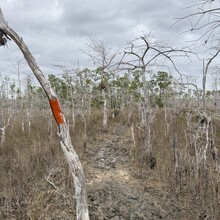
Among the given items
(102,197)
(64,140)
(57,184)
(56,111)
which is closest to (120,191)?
(102,197)

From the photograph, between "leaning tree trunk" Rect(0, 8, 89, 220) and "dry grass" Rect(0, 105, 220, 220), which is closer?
"leaning tree trunk" Rect(0, 8, 89, 220)

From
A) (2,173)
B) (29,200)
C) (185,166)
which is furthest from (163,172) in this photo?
(2,173)

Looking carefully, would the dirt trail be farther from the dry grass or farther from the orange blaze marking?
the orange blaze marking

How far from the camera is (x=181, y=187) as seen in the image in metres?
6.33

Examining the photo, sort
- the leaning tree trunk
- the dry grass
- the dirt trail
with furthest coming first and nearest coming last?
the dirt trail, the dry grass, the leaning tree trunk

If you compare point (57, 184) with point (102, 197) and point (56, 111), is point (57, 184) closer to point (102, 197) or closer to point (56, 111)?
point (102, 197)

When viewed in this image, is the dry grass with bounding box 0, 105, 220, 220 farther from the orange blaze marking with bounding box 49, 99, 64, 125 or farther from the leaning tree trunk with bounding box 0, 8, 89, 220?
the orange blaze marking with bounding box 49, 99, 64, 125

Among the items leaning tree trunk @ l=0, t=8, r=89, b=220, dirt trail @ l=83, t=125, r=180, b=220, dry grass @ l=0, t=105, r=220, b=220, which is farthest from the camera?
dirt trail @ l=83, t=125, r=180, b=220

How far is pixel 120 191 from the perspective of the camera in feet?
21.7

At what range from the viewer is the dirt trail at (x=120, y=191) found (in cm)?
572

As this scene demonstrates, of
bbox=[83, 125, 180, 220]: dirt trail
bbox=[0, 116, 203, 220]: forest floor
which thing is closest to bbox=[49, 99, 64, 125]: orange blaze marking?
bbox=[0, 116, 203, 220]: forest floor

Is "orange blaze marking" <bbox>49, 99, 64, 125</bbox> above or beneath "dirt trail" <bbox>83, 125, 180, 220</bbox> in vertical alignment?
above

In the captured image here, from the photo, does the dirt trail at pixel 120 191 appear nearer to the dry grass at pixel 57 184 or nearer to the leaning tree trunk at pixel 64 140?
the dry grass at pixel 57 184

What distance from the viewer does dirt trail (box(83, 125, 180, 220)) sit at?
572cm
